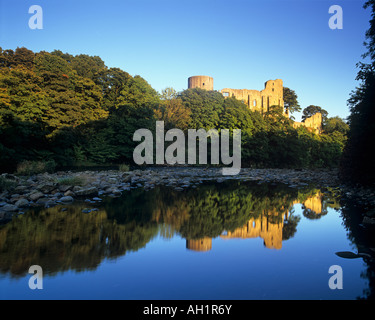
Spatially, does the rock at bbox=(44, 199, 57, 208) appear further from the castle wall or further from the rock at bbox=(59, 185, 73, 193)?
the castle wall

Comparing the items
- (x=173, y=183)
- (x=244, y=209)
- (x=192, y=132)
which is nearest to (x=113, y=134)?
(x=192, y=132)

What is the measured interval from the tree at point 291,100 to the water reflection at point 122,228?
57.8 meters

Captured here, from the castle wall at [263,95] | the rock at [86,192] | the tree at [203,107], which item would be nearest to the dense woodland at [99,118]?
the tree at [203,107]

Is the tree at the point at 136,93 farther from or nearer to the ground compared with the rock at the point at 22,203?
farther from the ground

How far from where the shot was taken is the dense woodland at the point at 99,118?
1864cm

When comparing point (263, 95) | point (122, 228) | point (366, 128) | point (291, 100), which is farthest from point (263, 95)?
point (122, 228)

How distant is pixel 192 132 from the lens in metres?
28.0

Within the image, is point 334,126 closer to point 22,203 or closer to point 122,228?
point 122,228

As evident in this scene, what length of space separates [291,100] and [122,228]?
203 ft

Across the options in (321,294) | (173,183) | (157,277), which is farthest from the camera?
(173,183)

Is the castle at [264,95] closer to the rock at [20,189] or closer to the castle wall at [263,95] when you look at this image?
the castle wall at [263,95]

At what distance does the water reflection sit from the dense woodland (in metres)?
12.2
